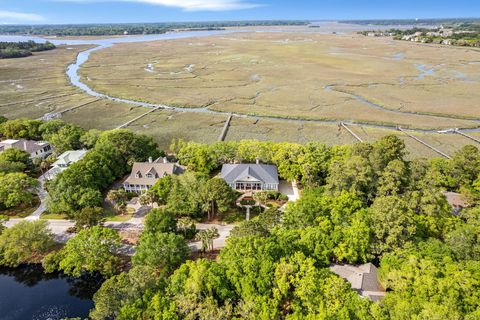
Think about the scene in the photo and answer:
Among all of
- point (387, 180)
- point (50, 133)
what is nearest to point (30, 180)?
point (50, 133)

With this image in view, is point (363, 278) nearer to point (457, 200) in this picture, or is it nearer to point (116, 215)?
point (457, 200)

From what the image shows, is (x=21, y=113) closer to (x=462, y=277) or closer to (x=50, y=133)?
(x=50, y=133)

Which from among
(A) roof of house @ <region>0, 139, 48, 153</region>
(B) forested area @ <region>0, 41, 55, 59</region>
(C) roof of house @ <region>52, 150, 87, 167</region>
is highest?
(B) forested area @ <region>0, 41, 55, 59</region>

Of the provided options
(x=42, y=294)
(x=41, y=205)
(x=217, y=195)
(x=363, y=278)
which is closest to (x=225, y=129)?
(x=217, y=195)

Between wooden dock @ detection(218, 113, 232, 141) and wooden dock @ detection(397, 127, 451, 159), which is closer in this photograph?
wooden dock @ detection(397, 127, 451, 159)

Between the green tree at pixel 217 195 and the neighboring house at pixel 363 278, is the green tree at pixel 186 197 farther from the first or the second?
the neighboring house at pixel 363 278

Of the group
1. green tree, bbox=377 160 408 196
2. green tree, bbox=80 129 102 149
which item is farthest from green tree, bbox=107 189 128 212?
green tree, bbox=377 160 408 196

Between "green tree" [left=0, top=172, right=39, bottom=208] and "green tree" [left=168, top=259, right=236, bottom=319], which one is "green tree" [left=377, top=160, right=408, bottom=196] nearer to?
"green tree" [left=168, top=259, right=236, bottom=319]
